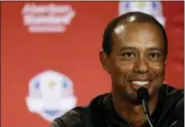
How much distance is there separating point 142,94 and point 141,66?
7 cm

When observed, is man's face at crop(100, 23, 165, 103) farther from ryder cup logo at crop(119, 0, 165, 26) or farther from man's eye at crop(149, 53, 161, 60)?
ryder cup logo at crop(119, 0, 165, 26)

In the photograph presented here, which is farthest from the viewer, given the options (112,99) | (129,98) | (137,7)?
(137,7)

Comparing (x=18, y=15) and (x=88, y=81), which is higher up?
(x=18, y=15)

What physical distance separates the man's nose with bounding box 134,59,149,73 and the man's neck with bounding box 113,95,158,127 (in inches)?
4.4

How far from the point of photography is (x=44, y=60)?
218cm

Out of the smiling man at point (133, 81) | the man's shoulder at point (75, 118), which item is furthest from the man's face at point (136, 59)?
the man's shoulder at point (75, 118)

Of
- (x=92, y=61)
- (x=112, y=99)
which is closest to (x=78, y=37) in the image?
(x=92, y=61)

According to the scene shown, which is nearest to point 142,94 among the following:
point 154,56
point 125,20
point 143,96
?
point 143,96

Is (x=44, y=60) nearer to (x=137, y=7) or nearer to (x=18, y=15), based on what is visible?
(x=18, y=15)

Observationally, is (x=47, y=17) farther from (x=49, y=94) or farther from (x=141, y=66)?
(x=141, y=66)

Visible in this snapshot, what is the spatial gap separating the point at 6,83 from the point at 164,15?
741 millimetres

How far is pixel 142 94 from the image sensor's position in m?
1.12

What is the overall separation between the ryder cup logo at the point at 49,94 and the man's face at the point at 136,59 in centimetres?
93

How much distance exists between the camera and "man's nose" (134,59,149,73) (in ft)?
3.74
